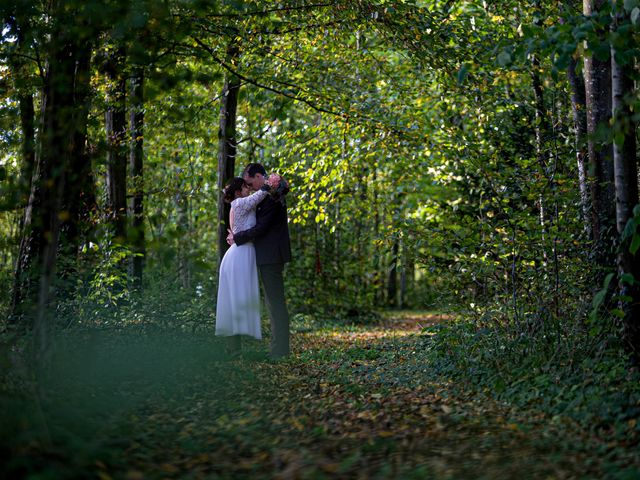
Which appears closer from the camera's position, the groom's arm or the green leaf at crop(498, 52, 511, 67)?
the green leaf at crop(498, 52, 511, 67)

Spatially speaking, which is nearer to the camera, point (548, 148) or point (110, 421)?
point (110, 421)

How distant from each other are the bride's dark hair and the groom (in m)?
0.33

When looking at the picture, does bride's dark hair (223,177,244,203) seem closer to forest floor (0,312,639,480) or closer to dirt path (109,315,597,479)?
forest floor (0,312,639,480)

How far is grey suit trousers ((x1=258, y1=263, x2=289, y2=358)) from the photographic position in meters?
8.31

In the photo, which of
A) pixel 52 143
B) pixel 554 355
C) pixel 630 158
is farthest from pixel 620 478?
pixel 52 143

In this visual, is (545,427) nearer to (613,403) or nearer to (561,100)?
(613,403)

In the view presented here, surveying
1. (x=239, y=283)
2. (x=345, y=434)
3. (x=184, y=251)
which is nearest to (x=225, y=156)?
(x=239, y=283)

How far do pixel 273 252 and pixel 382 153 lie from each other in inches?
160

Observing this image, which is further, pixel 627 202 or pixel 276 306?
pixel 276 306

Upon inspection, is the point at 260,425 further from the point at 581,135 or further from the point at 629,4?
the point at 581,135

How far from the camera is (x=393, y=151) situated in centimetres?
1070

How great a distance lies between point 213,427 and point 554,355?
9.61 feet

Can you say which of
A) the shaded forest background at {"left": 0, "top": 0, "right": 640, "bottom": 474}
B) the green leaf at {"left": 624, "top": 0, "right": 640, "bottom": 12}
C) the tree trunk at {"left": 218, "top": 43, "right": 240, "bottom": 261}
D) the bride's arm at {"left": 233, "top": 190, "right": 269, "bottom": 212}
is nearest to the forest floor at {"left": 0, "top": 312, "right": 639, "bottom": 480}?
the shaded forest background at {"left": 0, "top": 0, "right": 640, "bottom": 474}

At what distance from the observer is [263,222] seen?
8195 mm
